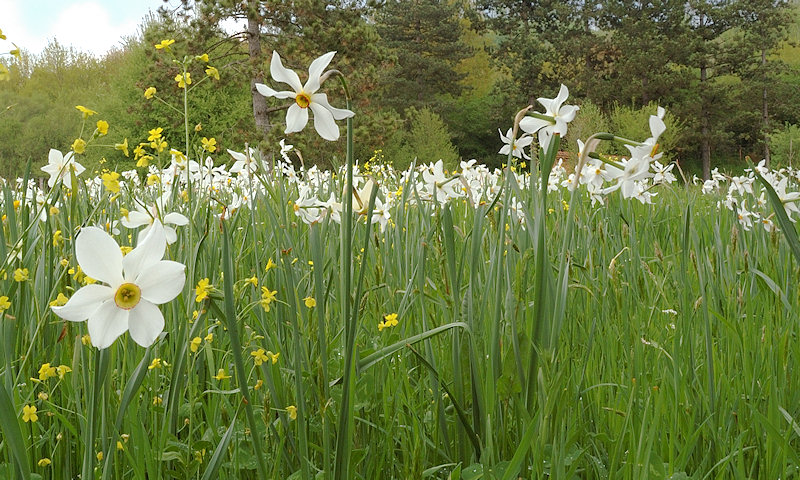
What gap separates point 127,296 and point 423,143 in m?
25.0

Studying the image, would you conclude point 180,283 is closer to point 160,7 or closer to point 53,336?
point 53,336

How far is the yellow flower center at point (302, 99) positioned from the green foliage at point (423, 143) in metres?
23.8

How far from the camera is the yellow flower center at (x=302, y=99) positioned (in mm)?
741

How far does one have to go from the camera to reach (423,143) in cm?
2525

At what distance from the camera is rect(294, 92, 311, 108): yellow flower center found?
741 mm

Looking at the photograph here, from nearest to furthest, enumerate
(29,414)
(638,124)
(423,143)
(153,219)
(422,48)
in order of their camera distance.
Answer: (29,414), (153,219), (638,124), (423,143), (422,48)

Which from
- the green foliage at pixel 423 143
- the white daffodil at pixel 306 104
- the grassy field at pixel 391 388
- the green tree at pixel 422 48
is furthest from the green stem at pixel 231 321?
the green tree at pixel 422 48

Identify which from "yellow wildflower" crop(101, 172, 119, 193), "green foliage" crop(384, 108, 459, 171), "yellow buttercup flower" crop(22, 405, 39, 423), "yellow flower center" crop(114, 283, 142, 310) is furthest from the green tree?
"yellow flower center" crop(114, 283, 142, 310)

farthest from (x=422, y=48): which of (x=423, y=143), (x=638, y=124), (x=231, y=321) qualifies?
(x=231, y=321)

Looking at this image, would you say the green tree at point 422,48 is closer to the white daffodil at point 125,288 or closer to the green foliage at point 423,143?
the green foliage at point 423,143

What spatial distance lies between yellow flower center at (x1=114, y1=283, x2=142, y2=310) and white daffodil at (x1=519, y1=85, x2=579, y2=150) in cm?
59

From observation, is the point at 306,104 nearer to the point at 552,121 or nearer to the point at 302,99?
the point at 302,99

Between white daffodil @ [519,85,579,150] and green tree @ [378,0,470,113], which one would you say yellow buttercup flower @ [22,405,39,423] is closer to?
white daffodil @ [519,85,579,150]

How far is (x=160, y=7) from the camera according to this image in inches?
518
